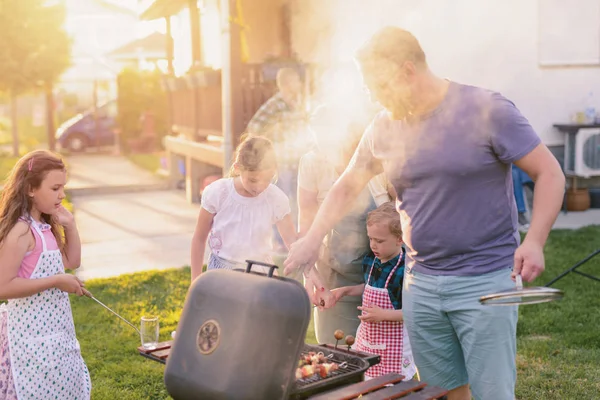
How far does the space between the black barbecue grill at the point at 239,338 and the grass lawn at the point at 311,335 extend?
212 centimetres

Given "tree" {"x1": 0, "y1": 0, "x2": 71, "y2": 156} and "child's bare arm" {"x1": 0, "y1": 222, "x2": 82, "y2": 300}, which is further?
"tree" {"x1": 0, "y1": 0, "x2": 71, "y2": 156}

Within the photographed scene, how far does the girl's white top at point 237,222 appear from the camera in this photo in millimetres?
3721

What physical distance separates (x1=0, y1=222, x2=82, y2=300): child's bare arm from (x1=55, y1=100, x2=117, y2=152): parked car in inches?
816

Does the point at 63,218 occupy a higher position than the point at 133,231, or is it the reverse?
the point at 63,218

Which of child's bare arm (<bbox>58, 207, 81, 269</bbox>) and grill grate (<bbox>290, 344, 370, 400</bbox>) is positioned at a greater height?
child's bare arm (<bbox>58, 207, 81, 269</bbox>)

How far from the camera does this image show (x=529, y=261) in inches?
93.7

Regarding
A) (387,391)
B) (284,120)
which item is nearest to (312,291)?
(387,391)

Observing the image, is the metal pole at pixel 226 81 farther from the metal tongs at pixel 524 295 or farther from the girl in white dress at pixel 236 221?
the metal tongs at pixel 524 295

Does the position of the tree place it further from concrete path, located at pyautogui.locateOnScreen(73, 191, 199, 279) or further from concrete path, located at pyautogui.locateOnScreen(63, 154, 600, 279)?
concrete path, located at pyautogui.locateOnScreen(73, 191, 199, 279)

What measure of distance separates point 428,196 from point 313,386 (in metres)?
0.76

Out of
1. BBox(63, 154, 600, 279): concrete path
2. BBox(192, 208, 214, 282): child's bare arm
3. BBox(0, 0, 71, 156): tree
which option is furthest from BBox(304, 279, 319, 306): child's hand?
BBox(0, 0, 71, 156): tree

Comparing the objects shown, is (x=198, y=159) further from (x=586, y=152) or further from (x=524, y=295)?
(x=524, y=295)

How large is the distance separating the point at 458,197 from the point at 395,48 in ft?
1.78

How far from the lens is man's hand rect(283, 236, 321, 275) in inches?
109
